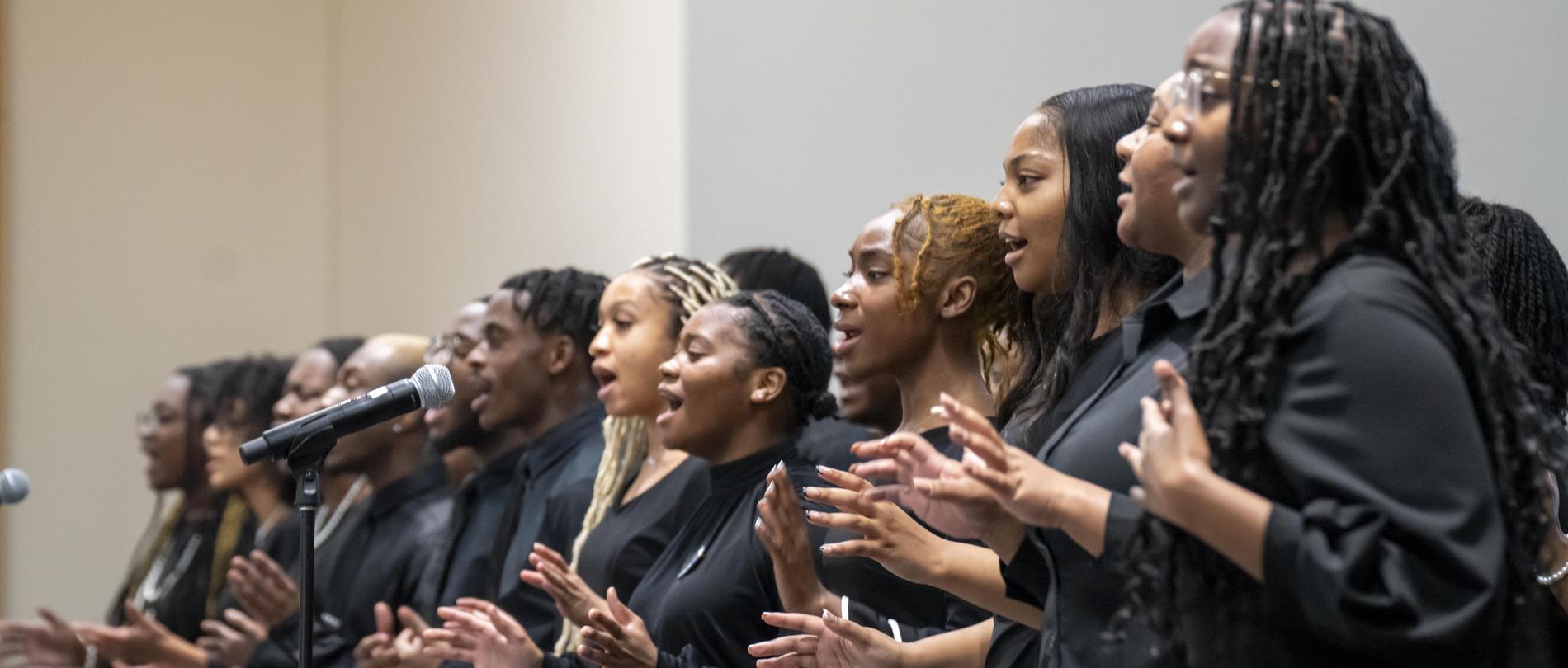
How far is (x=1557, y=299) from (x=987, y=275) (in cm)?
97

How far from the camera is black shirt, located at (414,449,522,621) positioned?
13.9 feet

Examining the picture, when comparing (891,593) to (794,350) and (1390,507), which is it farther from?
(1390,507)

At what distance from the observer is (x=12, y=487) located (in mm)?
3016

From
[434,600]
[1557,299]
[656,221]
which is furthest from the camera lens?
[656,221]

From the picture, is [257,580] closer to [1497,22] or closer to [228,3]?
[1497,22]

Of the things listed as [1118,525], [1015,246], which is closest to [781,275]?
[1015,246]

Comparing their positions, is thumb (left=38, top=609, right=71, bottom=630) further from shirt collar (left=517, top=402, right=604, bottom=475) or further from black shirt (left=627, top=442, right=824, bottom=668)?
black shirt (left=627, top=442, right=824, bottom=668)

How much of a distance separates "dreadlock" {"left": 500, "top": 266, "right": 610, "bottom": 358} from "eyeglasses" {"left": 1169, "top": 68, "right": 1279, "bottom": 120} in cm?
276

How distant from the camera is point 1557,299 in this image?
270cm

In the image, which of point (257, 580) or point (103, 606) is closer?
point (257, 580)

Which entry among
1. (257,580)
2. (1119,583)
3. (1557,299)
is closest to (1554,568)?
(1557,299)

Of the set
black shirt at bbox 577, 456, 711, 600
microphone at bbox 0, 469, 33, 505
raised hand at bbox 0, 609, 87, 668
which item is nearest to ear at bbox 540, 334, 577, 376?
black shirt at bbox 577, 456, 711, 600

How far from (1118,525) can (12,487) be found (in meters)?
2.12

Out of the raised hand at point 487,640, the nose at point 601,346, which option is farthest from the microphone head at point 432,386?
the nose at point 601,346
